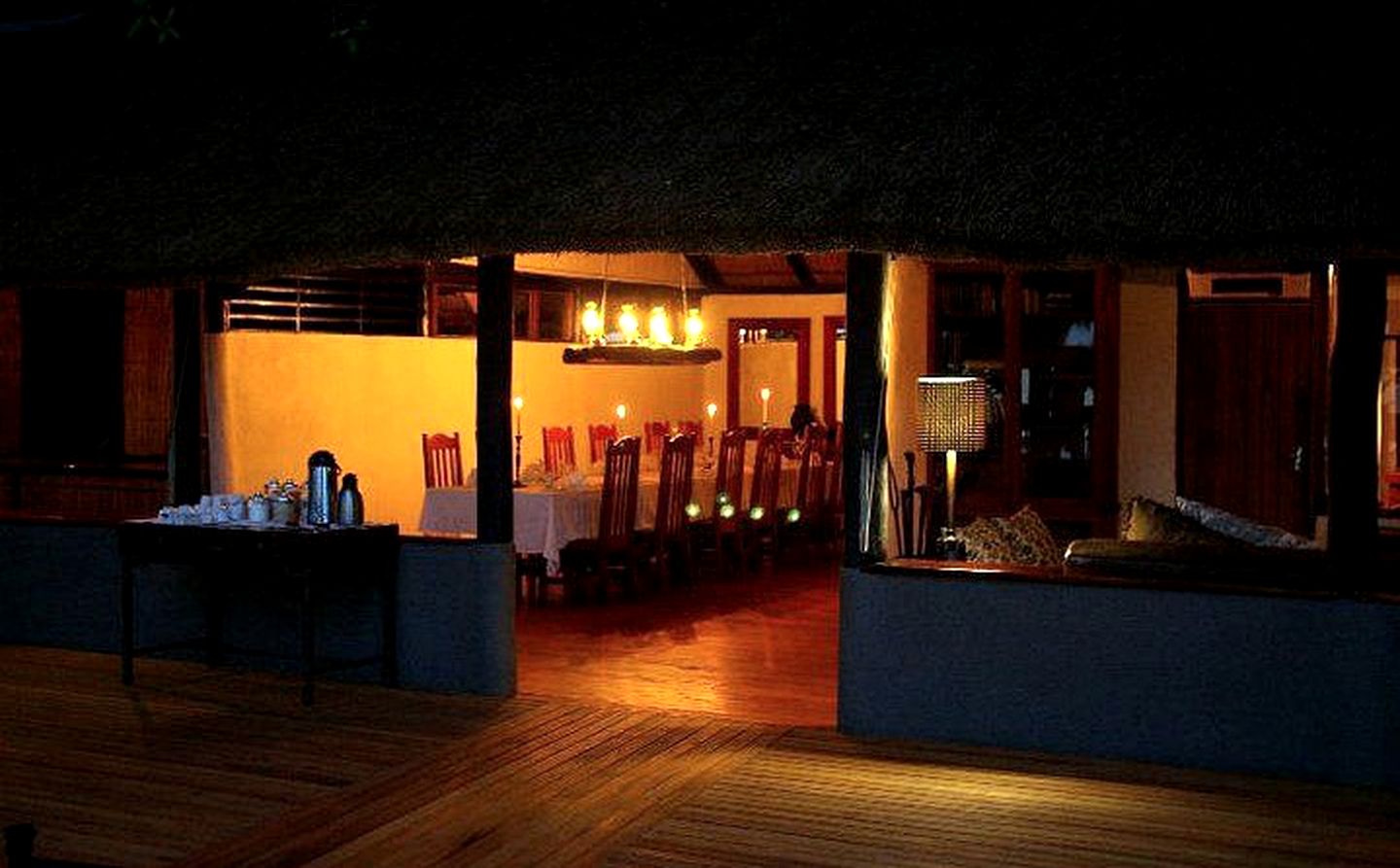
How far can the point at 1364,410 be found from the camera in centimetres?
566

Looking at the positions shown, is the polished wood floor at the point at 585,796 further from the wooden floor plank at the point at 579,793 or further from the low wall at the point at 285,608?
the low wall at the point at 285,608

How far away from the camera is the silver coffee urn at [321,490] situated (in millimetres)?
6930

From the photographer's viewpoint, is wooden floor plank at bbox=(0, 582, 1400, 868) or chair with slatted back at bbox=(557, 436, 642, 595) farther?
chair with slatted back at bbox=(557, 436, 642, 595)

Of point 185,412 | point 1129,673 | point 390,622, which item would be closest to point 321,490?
point 390,622

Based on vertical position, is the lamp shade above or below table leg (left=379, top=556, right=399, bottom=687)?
above

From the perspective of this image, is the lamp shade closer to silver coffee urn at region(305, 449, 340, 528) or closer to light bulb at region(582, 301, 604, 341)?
silver coffee urn at region(305, 449, 340, 528)

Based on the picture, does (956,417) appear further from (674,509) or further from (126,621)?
(126,621)

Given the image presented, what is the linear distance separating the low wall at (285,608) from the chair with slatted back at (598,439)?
5205mm

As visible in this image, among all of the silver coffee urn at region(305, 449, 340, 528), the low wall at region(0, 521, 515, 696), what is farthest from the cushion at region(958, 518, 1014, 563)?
the silver coffee urn at region(305, 449, 340, 528)

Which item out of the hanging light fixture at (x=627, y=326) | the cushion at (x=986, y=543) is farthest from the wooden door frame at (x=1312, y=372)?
the hanging light fixture at (x=627, y=326)

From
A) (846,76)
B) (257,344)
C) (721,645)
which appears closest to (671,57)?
(846,76)

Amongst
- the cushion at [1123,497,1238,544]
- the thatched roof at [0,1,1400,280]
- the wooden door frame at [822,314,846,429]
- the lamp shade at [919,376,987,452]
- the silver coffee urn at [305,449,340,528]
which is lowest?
the cushion at [1123,497,1238,544]

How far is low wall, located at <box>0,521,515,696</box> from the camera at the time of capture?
6949mm

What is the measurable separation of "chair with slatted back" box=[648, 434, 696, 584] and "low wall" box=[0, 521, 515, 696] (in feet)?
10.1
